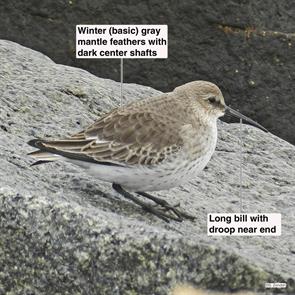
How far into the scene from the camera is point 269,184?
9.41m

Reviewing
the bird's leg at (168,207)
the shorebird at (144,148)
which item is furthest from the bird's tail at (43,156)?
the bird's leg at (168,207)

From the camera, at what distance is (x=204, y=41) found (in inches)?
460

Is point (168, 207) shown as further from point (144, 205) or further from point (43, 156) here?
point (43, 156)

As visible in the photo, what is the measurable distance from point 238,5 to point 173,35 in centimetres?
82

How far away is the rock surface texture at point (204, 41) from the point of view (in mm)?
11609

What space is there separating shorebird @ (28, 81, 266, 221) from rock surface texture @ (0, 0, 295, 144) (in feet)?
12.2

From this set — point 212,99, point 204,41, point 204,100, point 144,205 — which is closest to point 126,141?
point 144,205

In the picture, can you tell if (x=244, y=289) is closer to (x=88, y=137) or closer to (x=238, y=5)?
(x=88, y=137)

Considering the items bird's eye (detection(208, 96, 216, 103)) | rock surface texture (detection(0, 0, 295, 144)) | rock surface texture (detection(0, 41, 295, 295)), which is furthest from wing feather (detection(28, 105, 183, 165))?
rock surface texture (detection(0, 0, 295, 144))

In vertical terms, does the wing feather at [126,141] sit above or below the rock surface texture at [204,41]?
below

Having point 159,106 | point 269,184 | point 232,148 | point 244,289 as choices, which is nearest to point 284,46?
point 232,148

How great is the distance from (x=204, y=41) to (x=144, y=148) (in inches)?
168

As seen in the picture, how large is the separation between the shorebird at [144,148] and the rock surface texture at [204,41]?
3731mm

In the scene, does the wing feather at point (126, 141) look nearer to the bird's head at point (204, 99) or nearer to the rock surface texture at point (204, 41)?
the bird's head at point (204, 99)
